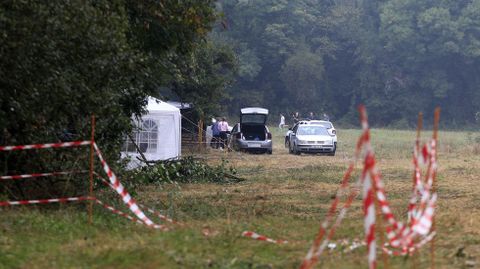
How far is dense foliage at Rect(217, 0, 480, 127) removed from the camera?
92.4 meters

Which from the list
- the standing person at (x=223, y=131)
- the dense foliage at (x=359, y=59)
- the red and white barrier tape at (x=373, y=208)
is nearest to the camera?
the red and white barrier tape at (x=373, y=208)

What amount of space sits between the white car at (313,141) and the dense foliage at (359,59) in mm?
45488

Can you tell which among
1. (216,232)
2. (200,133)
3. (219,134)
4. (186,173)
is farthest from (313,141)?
(216,232)

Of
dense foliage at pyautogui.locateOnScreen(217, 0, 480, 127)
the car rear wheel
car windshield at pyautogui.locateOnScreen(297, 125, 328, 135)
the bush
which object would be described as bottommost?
the bush

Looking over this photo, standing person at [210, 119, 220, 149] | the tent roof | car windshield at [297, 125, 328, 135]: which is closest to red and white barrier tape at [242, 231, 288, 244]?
the tent roof

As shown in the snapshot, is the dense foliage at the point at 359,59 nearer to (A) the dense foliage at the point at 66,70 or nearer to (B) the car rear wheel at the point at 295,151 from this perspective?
(B) the car rear wheel at the point at 295,151

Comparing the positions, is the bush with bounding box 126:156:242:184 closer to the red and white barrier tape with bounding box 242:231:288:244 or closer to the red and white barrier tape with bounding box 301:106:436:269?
the red and white barrier tape with bounding box 242:231:288:244

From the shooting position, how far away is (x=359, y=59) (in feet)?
320

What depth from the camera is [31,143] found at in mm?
15977

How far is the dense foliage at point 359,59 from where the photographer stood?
92375mm

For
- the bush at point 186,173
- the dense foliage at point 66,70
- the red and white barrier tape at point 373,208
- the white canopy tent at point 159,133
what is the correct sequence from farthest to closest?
1. the white canopy tent at point 159,133
2. the bush at point 186,173
3. the dense foliage at point 66,70
4. the red and white barrier tape at point 373,208

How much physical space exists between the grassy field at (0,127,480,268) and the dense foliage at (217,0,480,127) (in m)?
70.1

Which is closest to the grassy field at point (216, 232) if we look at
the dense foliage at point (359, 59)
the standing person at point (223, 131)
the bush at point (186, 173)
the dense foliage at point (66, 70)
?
the bush at point (186, 173)

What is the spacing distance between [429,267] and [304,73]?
271 feet
